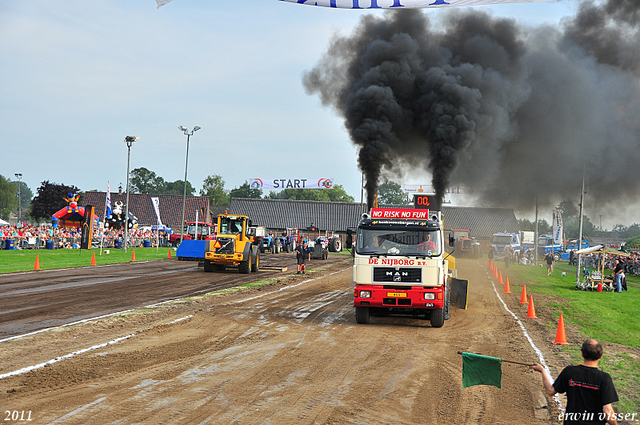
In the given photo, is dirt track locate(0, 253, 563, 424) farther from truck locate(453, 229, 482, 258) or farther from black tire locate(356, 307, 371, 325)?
truck locate(453, 229, 482, 258)

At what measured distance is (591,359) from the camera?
4086mm

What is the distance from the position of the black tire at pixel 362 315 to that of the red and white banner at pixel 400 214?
7.20 ft

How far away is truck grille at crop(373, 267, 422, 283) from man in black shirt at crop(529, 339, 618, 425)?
7697 millimetres

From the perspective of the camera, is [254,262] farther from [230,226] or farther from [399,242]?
[399,242]

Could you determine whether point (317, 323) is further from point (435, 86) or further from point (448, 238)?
point (435, 86)

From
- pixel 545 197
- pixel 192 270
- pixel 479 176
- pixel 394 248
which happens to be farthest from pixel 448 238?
pixel 545 197

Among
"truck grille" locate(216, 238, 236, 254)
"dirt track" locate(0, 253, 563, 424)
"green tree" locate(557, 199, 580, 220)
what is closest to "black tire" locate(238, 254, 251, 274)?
"truck grille" locate(216, 238, 236, 254)

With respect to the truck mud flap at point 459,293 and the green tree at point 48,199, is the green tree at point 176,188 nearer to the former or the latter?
the green tree at point 48,199

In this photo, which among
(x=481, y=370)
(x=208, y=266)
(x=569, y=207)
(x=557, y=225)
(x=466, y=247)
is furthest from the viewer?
(x=569, y=207)

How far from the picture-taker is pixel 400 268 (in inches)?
471

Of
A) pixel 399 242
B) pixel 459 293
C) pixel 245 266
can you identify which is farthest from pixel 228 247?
pixel 399 242

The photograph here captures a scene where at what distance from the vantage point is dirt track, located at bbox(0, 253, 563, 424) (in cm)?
593

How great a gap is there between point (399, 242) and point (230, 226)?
16.4 meters

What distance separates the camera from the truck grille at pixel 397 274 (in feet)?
39.0
